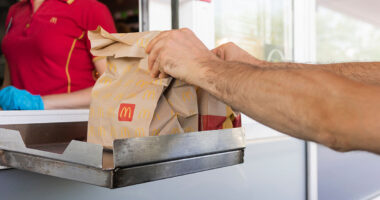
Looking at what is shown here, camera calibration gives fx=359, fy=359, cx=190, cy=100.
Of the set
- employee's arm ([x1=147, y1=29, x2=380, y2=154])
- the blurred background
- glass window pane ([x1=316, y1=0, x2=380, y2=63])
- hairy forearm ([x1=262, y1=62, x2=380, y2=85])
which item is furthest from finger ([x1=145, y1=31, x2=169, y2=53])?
glass window pane ([x1=316, y1=0, x2=380, y2=63])

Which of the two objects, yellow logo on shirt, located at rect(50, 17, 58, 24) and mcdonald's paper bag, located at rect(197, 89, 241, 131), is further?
yellow logo on shirt, located at rect(50, 17, 58, 24)

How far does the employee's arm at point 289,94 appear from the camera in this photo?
1.87 feet

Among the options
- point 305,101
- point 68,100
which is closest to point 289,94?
point 305,101

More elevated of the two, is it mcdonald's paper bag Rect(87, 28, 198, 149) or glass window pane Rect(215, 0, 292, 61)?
glass window pane Rect(215, 0, 292, 61)

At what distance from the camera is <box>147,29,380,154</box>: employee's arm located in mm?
570

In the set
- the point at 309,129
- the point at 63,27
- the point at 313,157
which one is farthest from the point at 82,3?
the point at 313,157

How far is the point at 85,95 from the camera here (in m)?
1.52

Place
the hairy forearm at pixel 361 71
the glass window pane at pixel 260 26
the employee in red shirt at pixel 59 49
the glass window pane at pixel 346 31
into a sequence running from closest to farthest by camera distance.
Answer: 1. the hairy forearm at pixel 361 71
2. the employee in red shirt at pixel 59 49
3. the glass window pane at pixel 260 26
4. the glass window pane at pixel 346 31

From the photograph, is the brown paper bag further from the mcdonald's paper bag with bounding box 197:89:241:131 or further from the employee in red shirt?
the employee in red shirt

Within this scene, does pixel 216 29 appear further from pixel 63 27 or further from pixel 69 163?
pixel 69 163

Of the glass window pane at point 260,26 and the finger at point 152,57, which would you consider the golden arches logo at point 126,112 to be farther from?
the glass window pane at point 260,26

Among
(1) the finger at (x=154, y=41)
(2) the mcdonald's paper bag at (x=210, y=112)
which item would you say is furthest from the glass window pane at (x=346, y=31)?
(1) the finger at (x=154, y=41)

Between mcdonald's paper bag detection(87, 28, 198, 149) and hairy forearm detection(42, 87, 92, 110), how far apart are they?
0.62m

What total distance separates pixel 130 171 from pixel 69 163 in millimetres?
132
